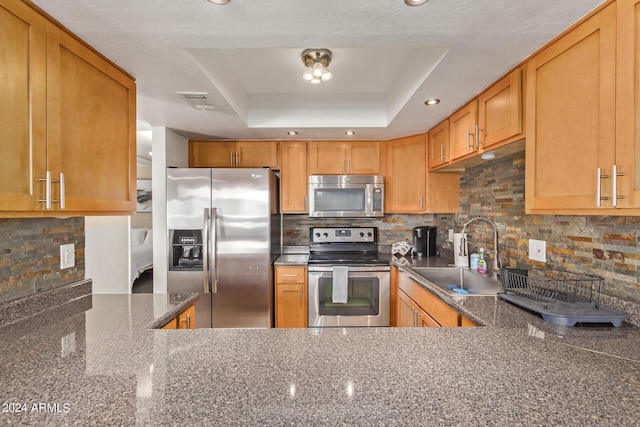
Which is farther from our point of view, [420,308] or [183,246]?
[183,246]

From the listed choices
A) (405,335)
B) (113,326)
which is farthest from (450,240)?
(113,326)

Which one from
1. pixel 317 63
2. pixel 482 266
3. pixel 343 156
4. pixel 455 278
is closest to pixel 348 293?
pixel 455 278

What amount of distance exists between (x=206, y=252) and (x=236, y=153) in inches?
Result: 44.4

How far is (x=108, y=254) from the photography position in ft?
8.61

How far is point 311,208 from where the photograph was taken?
312 centimetres

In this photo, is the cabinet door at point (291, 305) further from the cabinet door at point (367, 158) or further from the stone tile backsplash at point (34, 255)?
the stone tile backsplash at point (34, 255)

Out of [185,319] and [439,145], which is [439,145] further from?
[185,319]

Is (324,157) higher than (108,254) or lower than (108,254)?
higher

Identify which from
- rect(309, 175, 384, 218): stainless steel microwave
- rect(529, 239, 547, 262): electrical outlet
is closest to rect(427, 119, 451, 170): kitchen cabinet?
rect(309, 175, 384, 218): stainless steel microwave

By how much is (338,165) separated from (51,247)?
7.87 feet

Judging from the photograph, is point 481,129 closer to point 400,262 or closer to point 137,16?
point 400,262

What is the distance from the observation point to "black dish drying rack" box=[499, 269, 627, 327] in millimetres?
1186

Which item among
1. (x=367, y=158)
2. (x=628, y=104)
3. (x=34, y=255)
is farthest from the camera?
(x=367, y=158)

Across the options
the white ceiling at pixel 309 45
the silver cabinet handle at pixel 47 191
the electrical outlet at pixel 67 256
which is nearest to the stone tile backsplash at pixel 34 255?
the electrical outlet at pixel 67 256
